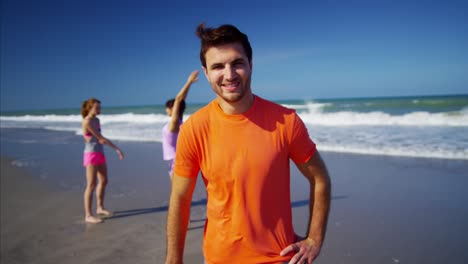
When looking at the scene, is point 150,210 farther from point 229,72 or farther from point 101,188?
point 229,72

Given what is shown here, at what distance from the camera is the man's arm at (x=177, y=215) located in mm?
1531

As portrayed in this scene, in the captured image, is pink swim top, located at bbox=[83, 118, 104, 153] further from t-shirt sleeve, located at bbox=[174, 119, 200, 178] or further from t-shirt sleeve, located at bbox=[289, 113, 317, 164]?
t-shirt sleeve, located at bbox=[289, 113, 317, 164]

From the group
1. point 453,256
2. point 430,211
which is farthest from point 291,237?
point 430,211

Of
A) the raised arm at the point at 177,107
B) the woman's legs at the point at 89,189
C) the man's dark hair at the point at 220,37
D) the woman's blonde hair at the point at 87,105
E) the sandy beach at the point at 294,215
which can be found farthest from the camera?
the woman's blonde hair at the point at 87,105

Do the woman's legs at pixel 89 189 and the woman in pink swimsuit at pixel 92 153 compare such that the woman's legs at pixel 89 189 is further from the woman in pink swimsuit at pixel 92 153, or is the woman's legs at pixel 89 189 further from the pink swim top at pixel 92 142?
the pink swim top at pixel 92 142

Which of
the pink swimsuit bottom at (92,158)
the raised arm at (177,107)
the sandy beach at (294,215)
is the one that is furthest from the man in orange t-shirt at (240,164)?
the pink swimsuit bottom at (92,158)

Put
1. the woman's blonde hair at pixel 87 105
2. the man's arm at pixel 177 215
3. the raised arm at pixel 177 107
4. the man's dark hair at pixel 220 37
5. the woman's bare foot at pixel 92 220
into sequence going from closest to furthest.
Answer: the man's dark hair at pixel 220 37 < the man's arm at pixel 177 215 < the raised arm at pixel 177 107 < the woman's bare foot at pixel 92 220 < the woman's blonde hair at pixel 87 105

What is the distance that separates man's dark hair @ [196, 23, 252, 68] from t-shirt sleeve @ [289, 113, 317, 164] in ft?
1.41

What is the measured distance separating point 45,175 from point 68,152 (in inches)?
144

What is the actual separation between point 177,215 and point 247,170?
458mm

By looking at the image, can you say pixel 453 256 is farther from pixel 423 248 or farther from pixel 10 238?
pixel 10 238

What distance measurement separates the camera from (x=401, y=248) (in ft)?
12.5

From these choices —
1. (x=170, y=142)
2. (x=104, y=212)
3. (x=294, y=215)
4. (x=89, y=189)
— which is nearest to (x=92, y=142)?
(x=89, y=189)

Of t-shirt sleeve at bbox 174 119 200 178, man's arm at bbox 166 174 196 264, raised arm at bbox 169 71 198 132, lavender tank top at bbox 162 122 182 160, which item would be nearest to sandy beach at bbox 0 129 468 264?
lavender tank top at bbox 162 122 182 160
